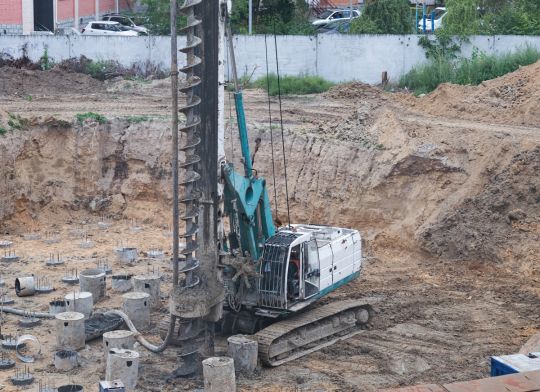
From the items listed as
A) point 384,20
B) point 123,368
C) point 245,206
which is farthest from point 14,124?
point 384,20

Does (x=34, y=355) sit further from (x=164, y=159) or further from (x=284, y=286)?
(x=164, y=159)

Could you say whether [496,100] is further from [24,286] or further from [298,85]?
[24,286]

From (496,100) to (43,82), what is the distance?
1354 centimetres

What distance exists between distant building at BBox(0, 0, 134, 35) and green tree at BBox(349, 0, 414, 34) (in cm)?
1333

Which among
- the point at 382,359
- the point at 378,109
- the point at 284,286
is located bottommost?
the point at 382,359

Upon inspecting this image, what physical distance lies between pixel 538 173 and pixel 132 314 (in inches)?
367

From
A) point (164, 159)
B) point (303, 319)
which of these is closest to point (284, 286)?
point (303, 319)

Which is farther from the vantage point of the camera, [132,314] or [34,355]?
[132,314]

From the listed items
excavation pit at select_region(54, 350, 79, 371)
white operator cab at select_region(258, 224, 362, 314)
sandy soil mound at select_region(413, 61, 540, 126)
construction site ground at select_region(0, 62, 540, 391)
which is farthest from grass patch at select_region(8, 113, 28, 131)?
excavation pit at select_region(54, 350, 79, 371)

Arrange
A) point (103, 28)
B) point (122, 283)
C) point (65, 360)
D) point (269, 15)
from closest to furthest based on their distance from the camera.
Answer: point (65, 360)
point (122, 283)
point (269, 15)
point (103, 28)

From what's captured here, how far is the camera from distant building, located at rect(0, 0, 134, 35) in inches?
1640

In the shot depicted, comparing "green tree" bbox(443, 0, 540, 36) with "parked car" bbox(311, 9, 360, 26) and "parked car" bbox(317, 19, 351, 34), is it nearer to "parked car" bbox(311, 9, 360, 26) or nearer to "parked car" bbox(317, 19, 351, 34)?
"parked car" bbox(317, 19, 351, 34)

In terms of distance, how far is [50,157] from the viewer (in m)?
25.2

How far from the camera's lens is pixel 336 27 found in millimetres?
42375
